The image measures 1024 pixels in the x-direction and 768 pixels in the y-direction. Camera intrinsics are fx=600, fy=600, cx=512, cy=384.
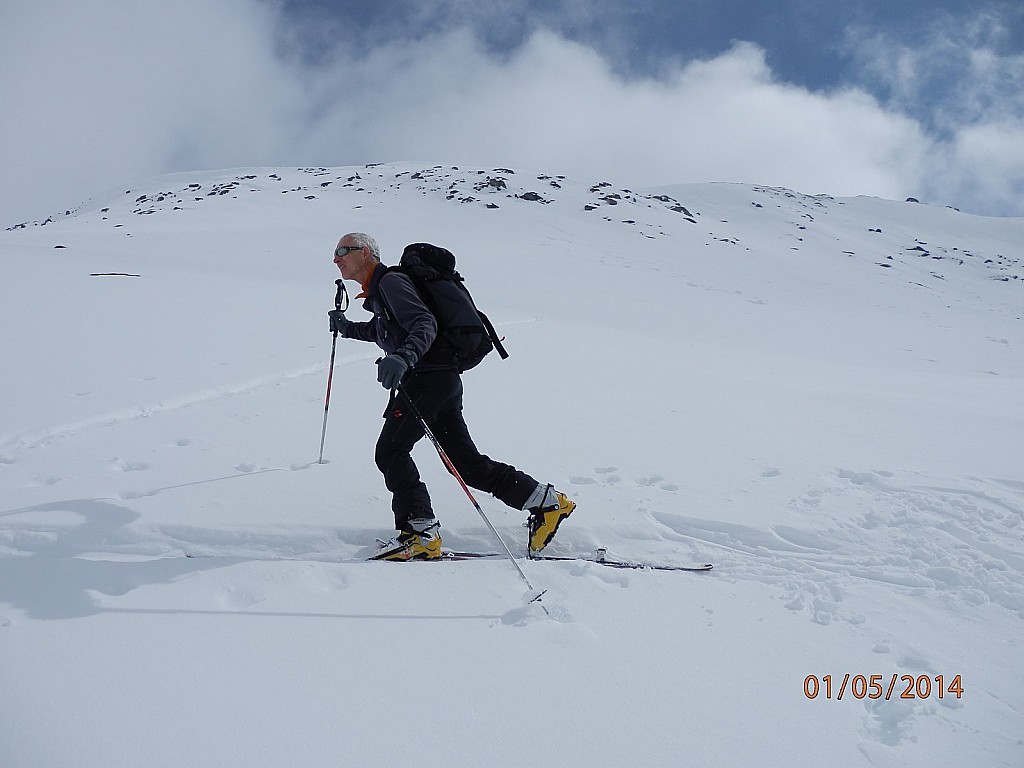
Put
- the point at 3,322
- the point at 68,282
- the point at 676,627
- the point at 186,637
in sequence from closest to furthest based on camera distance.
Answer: the point at 186,637 → the point at 676,627 → the point at 3,322 → the point at 68,282

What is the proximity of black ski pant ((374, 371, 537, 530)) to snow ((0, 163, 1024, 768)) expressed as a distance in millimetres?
366

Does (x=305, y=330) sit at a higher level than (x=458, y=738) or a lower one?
lower

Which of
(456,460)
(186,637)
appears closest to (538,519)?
(456,460)

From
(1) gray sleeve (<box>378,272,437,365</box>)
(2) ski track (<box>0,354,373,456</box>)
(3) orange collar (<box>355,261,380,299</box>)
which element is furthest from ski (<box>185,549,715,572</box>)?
(2) ski track (<box>0,354,373,456</box>)

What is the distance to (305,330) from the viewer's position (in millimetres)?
10758

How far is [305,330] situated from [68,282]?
5462 mm

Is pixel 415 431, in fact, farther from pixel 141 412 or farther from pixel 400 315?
pixel 141 412

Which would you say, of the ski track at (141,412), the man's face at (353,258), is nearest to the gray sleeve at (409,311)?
the man's face at (353,258)

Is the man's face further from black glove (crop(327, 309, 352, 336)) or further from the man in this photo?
black glove (crop(327, 309, 352, 336))

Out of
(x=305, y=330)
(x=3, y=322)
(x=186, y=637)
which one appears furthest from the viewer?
(x=305, y=330)

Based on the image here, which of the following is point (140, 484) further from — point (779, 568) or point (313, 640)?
point (779, 568)

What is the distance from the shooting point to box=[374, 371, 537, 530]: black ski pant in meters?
3.40

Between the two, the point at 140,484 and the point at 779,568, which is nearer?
the point at 779,568
